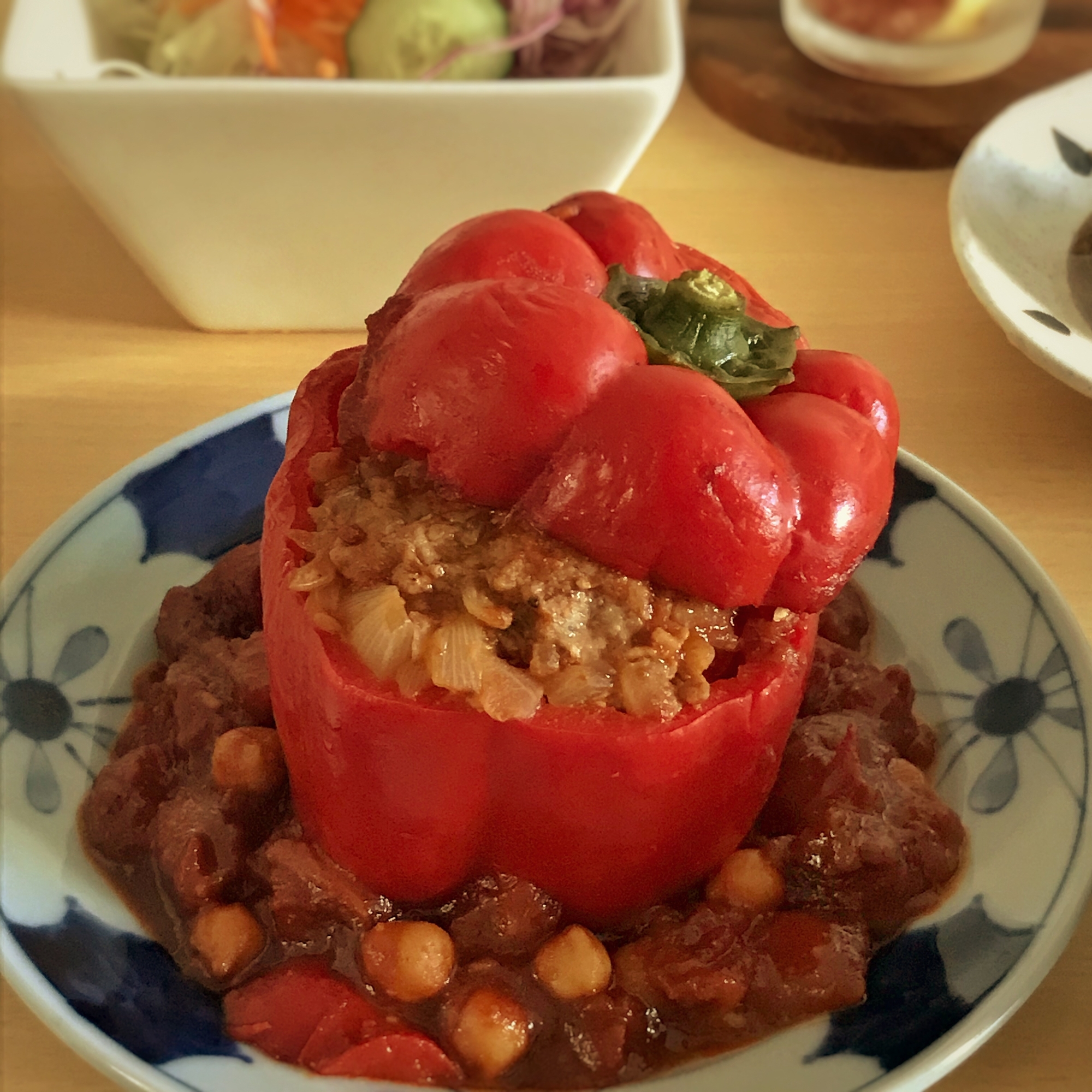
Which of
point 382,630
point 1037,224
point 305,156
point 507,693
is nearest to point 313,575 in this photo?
point 382,630

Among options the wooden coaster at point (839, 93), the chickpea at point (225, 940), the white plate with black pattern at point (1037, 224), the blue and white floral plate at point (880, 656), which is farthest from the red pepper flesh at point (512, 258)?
the wooden coaster at point (839, 93)

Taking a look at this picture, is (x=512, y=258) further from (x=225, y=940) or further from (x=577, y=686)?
(x=225, y=940)

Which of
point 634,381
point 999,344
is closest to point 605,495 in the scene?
point 634,381

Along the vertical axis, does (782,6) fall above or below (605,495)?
below

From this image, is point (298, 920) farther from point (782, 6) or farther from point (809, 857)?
point (782, 6)

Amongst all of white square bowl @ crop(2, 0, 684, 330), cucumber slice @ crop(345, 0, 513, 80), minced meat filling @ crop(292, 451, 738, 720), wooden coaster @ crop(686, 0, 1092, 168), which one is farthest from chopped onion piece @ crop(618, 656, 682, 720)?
wooden coaster @ crop(686, 0, 1092, 168)

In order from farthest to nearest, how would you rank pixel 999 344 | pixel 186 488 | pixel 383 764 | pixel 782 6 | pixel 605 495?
pixel 782 6
pixel 999 344
pixel 186 488
pixel 383 764
pixel 605 495
